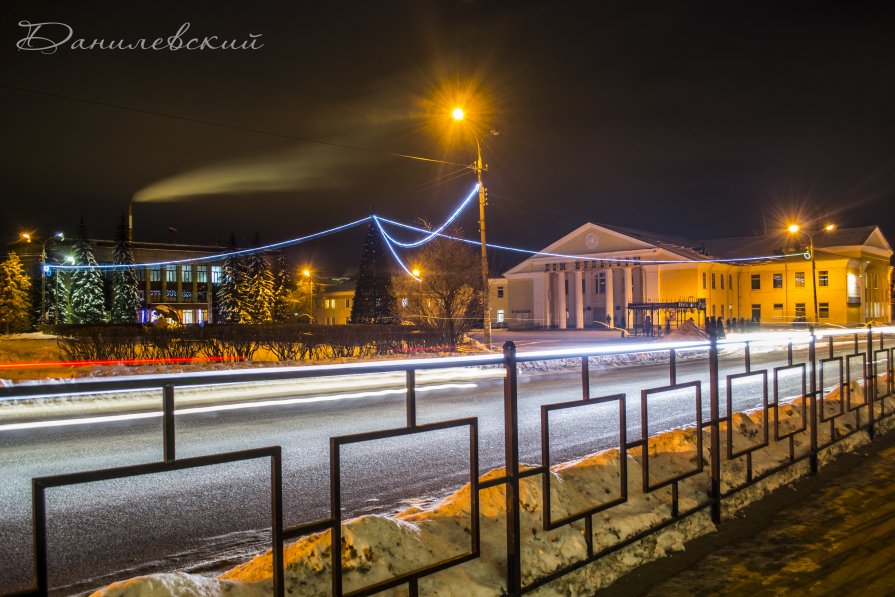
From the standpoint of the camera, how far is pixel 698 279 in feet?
179

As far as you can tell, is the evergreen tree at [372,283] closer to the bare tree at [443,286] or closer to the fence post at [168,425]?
the bare tree at [443,286]

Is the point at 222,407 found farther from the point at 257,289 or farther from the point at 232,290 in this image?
the point at 232,290

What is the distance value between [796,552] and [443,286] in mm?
23965

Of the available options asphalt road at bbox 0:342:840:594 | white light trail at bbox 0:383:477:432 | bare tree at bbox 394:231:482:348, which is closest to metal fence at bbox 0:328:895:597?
asphalt road at bbox 0:342:840:594

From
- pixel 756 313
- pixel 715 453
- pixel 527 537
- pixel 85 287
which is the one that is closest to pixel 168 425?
pixel 527 537

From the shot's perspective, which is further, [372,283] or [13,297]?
[13,297]

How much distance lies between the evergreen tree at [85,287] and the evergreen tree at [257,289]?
1407 centimetres

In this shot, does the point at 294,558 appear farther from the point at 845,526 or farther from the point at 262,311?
the point at 262,311

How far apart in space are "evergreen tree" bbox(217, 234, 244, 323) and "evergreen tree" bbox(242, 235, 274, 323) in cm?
68

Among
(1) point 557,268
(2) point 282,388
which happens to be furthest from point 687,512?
(1) point 557,268

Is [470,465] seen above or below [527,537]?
above

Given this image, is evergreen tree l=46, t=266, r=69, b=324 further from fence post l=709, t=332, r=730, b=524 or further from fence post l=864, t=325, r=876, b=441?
fence post l=709, t=332, r=730, b=524

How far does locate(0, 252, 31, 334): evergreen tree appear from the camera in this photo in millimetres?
61531

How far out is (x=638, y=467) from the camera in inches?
202
